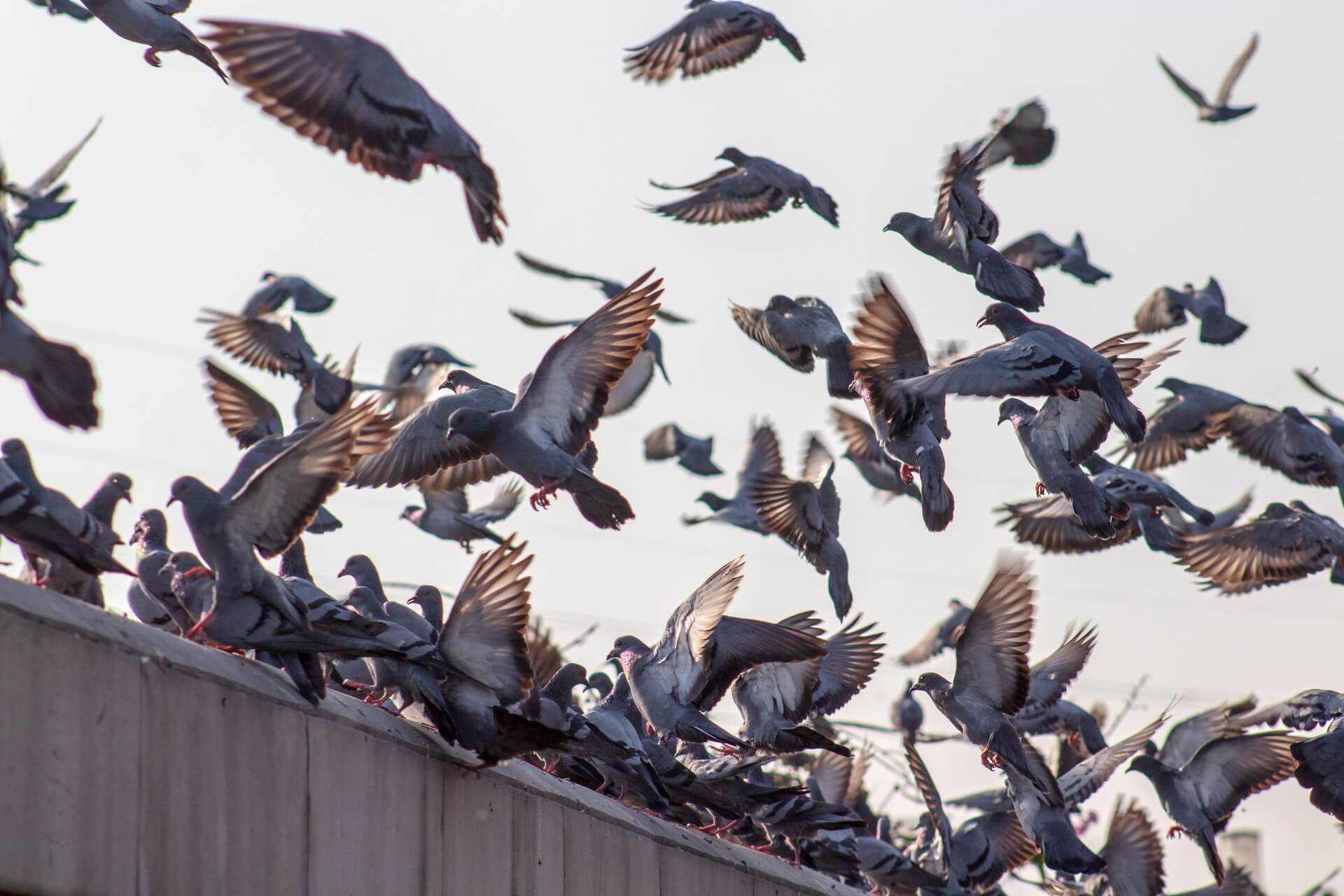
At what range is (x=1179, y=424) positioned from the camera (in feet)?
62.6

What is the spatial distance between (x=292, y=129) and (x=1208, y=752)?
32.4 ft

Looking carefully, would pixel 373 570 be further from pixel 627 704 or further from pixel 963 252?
pixel 963 252

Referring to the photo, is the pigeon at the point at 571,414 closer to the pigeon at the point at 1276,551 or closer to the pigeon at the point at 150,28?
the pigeon at the point at 150,28

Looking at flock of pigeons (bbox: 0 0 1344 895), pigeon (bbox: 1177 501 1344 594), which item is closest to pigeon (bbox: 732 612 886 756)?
flock of pigeons (bbox: 0 0 1344 895)

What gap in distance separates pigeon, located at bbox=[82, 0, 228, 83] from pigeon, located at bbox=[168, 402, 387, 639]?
3.77 m

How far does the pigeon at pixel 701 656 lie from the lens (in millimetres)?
12203

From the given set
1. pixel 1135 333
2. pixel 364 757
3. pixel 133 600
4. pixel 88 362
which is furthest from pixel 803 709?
pixel 88 362

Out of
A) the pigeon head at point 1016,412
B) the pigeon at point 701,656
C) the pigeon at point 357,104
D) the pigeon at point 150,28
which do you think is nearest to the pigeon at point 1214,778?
the pigeon head at point 1016,412

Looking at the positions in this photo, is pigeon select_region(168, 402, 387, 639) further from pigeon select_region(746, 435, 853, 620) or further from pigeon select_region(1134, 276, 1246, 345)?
pigeon select_region(1134, 276, 1246, 345)

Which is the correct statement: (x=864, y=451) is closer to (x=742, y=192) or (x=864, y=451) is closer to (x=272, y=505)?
(x=742, y=192)

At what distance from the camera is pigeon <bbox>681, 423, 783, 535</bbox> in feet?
62.7

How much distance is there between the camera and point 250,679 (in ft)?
Result: 25.9

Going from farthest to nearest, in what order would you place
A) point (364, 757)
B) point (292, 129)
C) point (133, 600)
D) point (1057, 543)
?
point (1057, 543) → point (133, 600) → point (292, 129) → point (364, 757)

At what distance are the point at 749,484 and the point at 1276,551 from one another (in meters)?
5.40
